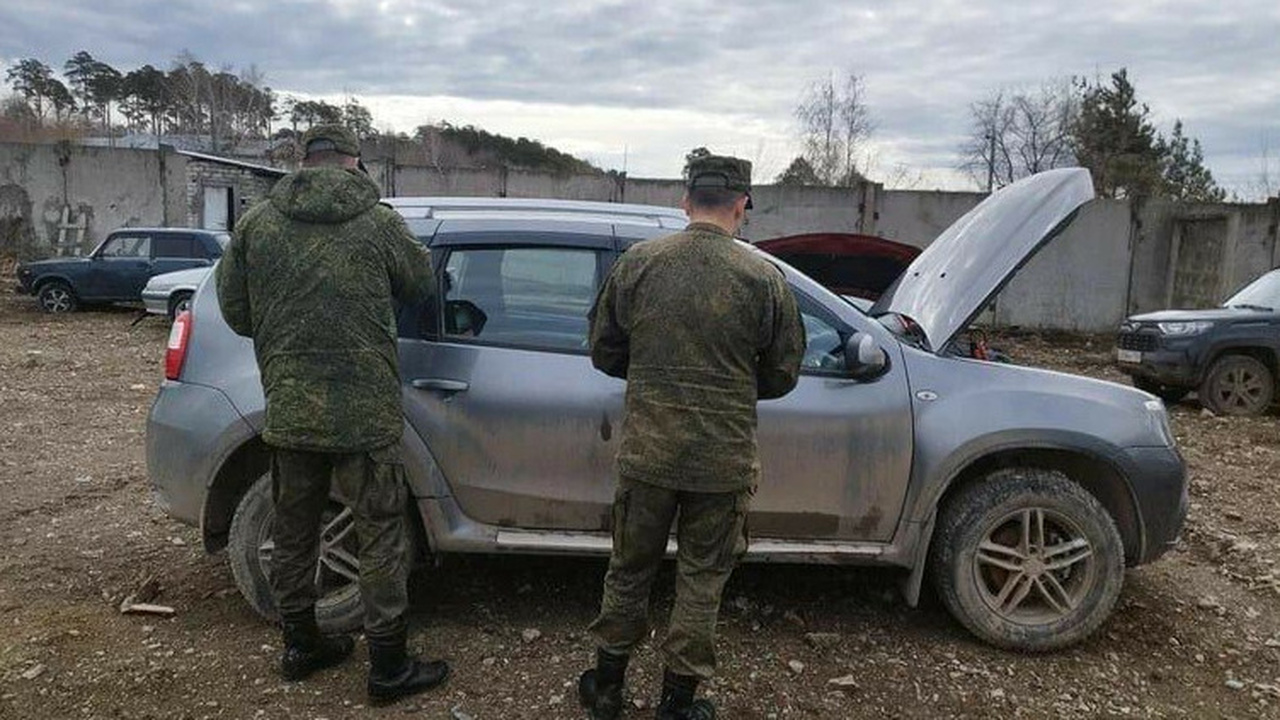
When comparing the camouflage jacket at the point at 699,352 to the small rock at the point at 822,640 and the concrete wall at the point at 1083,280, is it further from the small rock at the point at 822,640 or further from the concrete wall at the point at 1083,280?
the concrete wall at the point at 1083,280

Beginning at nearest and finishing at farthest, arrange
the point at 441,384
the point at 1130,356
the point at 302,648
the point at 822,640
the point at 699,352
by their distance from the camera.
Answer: the point at 699,352 → the point at 302,648 → the point at 441,384 → the point at 822,640 → the point at 1130,356

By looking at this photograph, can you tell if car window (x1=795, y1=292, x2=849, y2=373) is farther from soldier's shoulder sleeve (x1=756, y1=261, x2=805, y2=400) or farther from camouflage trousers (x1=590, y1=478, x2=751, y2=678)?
camouflage trousers (x1=590, y1=478, x2=751, y2=678)

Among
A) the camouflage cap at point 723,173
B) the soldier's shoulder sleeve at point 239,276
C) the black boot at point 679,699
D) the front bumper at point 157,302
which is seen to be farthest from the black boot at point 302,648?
the front bumper at point 157,302

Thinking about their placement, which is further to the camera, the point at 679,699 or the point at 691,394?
the point at 679,699

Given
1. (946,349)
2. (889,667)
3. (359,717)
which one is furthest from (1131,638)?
(359,717)

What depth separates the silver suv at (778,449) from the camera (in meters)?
3.46

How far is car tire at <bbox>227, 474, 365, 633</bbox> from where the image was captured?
3512 millimetres

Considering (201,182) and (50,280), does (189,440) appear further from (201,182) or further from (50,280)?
(201,182)

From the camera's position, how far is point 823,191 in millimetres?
18391

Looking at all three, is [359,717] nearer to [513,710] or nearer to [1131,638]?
[513,710]

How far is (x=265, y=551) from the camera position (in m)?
3.52

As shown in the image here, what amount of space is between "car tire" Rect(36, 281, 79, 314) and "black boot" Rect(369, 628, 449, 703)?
586 inches

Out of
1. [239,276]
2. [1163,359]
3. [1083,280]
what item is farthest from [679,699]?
[1083,280]

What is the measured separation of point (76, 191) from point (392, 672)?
20.8m
